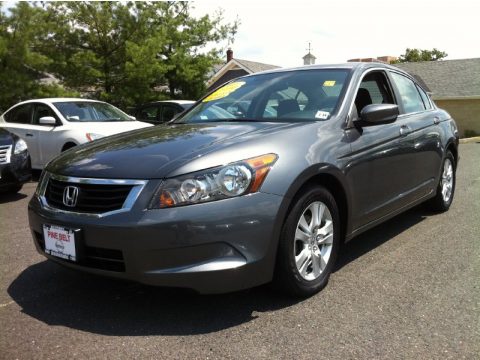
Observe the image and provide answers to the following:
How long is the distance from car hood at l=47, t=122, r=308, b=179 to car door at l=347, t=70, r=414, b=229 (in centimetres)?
61

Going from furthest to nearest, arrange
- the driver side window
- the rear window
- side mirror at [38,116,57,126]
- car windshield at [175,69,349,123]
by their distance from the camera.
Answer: the rear window
side mirror at [38,116,57,126]
the driver side window
car windshield at [175,69,349,123]

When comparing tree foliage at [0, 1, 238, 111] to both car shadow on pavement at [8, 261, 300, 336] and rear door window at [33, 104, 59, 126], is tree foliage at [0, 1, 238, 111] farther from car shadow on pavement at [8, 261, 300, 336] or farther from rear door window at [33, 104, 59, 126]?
car shadow on pavement at [8, 261, 300, 336]

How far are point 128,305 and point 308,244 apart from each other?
1230 mm

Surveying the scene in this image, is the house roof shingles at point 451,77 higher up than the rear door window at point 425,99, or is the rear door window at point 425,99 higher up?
the rear door window at point 425,99

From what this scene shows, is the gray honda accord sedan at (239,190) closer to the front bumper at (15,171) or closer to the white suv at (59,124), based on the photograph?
the front bumper at (15,171)

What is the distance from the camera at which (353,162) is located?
362 centimetres

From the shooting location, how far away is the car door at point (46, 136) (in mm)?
8484

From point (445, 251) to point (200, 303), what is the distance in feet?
7.48

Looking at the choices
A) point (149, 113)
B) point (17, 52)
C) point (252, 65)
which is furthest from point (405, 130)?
point (252, 65)

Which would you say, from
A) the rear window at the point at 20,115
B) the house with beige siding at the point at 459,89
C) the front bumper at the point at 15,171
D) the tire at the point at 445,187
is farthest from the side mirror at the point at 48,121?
the house with beige siding at the point at 459,89

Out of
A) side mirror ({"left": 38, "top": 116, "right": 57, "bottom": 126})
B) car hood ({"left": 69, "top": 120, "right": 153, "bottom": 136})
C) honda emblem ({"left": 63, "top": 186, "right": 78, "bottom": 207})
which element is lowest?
car hood ({"left": 69, "top": 120, "right": 153, "bottom": 136})

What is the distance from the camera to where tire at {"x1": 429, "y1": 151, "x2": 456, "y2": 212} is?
555cm

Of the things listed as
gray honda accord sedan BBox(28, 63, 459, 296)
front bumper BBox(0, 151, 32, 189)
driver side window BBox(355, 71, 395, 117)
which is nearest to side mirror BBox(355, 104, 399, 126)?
gray honda accord sedan BBox(28, 63, 459, 296)

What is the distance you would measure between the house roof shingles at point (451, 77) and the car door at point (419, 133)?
91.0ft
